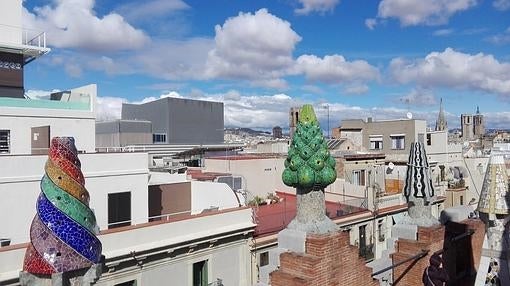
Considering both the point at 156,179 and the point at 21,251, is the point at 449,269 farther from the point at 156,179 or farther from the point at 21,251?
the point at 156,179

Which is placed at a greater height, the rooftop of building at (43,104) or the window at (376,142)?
the rooftop of building at (43,104)

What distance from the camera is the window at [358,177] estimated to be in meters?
34.3

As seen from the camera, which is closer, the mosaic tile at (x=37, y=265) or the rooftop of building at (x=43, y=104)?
the mosaic tile at (x=37, y=265)

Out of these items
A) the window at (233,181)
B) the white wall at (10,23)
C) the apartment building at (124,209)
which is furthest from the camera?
the white wall at (10,23)

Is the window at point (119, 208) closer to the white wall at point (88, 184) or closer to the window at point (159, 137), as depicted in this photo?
the white wall at point (88, 184)

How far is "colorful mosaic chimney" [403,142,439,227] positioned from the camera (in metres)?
7.20

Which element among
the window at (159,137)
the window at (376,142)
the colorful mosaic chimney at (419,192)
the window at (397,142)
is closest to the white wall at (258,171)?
the window at (397,142)

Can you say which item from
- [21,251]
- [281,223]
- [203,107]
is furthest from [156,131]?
[21,251]

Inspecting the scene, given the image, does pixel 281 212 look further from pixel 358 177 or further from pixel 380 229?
pixel 358 177

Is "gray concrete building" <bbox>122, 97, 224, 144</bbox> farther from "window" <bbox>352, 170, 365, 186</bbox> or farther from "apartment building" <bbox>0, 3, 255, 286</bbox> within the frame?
"apartment building" <bbox>0, 3, 255, 286</bbox>

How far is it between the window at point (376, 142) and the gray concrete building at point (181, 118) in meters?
19.2

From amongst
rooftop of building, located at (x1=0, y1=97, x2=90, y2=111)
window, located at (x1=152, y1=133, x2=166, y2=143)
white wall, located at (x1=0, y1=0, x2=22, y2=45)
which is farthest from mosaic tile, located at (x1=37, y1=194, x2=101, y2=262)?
window, located at (x1=152, y1=133, x2=166, y2=143)

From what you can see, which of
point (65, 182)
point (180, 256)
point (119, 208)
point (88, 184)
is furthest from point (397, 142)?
point (65, 182)

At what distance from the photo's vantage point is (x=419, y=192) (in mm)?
7227
